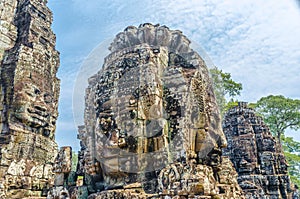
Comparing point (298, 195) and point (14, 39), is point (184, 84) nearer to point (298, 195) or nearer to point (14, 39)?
point (14, 39)

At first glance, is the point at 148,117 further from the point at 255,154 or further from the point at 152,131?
the point at 255,154

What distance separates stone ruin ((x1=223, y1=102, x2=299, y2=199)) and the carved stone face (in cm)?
633

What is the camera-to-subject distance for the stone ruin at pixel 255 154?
9.78 metres

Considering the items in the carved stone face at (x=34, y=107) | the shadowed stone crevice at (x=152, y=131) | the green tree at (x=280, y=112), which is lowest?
the shadowed stone crevice at (x=152, y=131)

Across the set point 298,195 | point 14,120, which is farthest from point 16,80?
point 298,195

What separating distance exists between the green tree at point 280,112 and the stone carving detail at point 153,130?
13.1 m

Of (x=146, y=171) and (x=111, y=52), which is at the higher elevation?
(x=111, y=52)

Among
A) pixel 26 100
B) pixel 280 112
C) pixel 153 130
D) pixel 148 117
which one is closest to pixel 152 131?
pixel 153 130

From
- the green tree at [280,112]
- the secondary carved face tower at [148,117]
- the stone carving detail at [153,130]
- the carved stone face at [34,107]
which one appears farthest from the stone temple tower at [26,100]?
the green tree at [280,112]

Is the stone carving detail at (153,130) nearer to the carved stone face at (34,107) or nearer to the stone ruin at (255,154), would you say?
the carved stone face at (34,107)

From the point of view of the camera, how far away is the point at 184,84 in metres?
4.68

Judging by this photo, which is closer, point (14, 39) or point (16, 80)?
point (16, 80)

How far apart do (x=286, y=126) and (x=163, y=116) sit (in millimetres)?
15036

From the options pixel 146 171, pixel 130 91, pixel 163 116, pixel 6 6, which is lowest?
pixel 146 171
